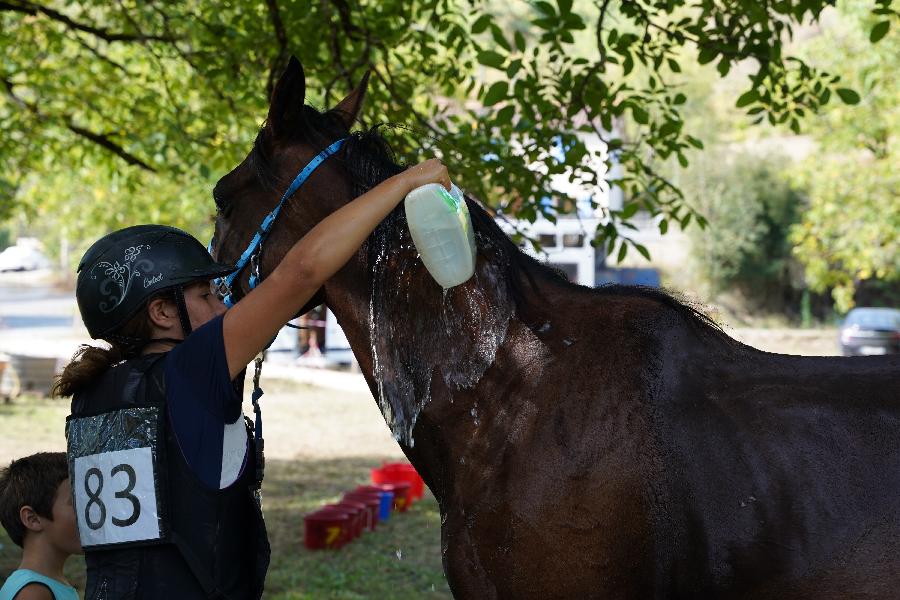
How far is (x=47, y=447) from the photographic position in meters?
13.0

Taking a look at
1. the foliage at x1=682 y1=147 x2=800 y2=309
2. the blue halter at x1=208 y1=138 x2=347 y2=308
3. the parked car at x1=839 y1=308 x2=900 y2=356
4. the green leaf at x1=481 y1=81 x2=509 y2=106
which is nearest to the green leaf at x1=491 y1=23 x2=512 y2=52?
the green leaf at x1=481 y1=81 x2=509 y2=106

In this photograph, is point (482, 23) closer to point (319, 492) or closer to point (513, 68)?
point (513, 68)

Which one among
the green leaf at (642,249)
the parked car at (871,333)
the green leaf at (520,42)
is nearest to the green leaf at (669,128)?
the green leaf at (642,249)

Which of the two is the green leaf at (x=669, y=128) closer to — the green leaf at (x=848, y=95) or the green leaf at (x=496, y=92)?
the green leaf at (x=848, y=95)

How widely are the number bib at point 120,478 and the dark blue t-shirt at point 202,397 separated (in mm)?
71

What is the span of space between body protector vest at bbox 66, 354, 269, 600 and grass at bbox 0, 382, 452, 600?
1.75m

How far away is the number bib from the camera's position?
237cm

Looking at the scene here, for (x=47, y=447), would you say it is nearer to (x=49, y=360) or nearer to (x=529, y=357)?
(x=49, y=360)

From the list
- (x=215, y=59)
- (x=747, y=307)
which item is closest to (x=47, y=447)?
(x=215, y=59)

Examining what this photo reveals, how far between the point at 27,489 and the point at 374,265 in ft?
5.32

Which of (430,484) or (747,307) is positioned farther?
(747,307)

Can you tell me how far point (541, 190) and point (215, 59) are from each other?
3.15m

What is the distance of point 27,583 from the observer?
3189 millimetres

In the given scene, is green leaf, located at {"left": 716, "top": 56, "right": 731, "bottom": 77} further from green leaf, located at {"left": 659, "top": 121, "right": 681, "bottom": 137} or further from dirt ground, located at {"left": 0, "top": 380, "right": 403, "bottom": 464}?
dirt ground, located at {"left": 0, "top": 380, "right": 403, "bottom": 464}
